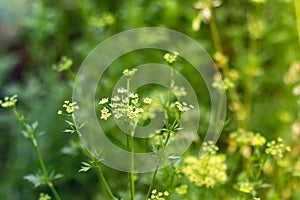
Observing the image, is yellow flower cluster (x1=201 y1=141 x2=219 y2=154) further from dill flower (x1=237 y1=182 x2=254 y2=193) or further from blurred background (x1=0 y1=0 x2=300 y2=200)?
blurred background (x1=0 y1=0 x2=300 y2=200)

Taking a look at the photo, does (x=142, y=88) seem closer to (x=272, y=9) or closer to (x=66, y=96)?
(x=66, y=96)

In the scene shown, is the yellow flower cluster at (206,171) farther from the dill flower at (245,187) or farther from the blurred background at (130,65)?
the blurred background at (130,65)

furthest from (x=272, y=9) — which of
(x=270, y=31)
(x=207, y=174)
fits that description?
(x=207, y=174)

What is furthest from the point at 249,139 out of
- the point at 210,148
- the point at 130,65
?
the point at 130,65

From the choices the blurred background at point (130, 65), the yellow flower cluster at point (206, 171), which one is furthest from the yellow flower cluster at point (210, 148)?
the blurred background at point (130, 65)

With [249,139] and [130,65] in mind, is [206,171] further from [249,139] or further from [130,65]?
[130,65]
